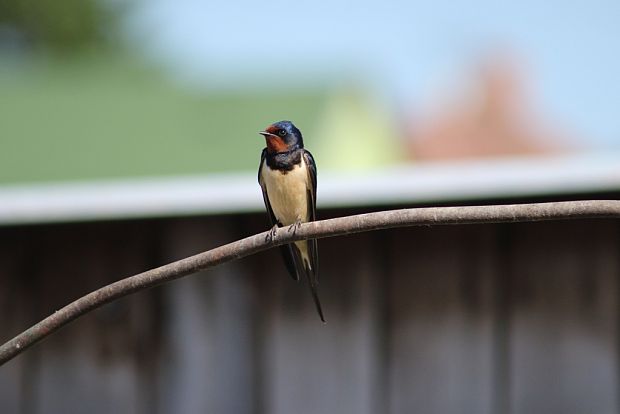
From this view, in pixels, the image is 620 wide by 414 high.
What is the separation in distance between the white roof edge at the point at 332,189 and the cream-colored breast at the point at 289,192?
0.19 m

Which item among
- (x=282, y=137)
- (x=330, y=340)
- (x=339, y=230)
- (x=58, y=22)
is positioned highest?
(x=58, y=22)

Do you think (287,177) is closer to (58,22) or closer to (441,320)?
(441,320)

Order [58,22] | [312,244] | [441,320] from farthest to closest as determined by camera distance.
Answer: [58,22] < [441,320] < [312,244]

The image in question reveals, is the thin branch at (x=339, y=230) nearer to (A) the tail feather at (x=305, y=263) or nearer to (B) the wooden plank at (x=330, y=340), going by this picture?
(A) the tail feather at (x=305, y=263)

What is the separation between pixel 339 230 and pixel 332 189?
3.82 feet

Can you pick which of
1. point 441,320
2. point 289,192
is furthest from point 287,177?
point 441,320

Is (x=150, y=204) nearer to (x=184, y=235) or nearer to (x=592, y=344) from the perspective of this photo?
(x=184, y=235)

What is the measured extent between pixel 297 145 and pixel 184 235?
20.7 inches

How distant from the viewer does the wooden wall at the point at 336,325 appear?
113 inches

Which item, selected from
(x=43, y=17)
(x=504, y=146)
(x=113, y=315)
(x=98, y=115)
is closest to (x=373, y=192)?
(x=113, y=315)

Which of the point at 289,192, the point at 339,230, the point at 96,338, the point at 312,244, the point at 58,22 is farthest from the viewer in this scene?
the point at 58,22

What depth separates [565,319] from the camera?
289 centimetres

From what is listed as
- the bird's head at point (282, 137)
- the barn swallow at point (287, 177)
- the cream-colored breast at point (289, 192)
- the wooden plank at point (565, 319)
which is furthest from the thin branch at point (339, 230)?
the bird's head at point (282, 137)

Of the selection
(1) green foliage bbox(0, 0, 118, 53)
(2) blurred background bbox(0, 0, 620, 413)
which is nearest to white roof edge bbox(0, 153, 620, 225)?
(2) blurred background bbox(0, 0, 620, 413)
